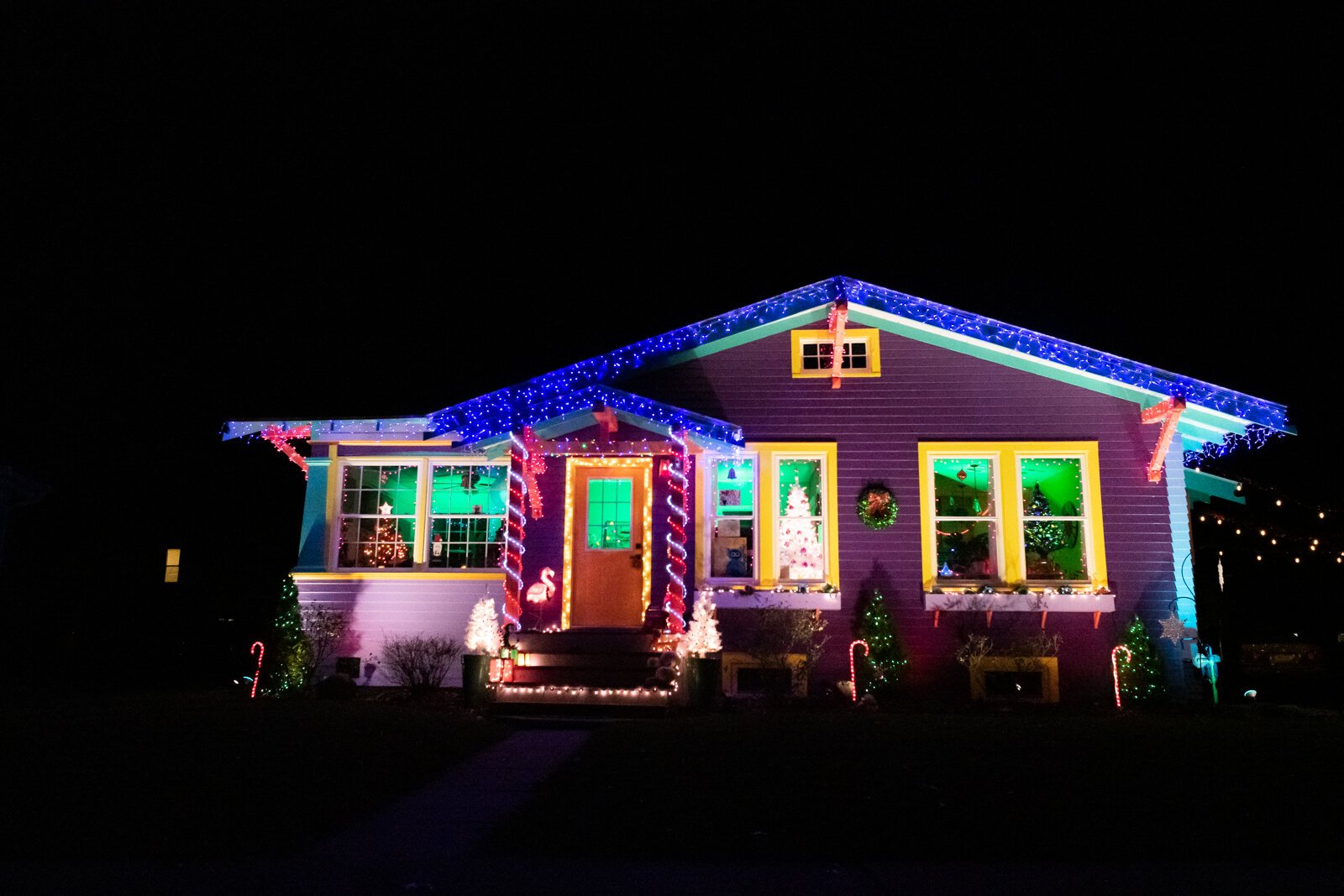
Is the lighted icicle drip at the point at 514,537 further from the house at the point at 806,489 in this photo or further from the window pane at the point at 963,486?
the window pane at the point at 963,486

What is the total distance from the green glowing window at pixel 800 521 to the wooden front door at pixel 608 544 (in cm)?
183

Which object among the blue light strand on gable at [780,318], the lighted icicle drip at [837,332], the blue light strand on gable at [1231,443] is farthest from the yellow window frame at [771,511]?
the blue light strand on gable at [1231,443]

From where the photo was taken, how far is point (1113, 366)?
1277 cm

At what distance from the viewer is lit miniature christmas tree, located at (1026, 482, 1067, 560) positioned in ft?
42.8

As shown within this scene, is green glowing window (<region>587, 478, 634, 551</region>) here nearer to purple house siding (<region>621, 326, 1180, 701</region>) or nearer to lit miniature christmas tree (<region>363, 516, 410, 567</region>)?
purple house siding (<region>621, 326, 1180, 701</region>)

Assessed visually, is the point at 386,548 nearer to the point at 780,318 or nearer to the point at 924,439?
the point at 780,318

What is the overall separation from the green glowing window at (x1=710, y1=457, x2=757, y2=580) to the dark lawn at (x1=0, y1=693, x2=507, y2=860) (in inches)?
161

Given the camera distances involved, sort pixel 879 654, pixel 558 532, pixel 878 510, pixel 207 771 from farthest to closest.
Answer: pixel 878 510
pixel 558 532
pixel 879 654
pixel 207 771

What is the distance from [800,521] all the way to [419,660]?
5.20 metres

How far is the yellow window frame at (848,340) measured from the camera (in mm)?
13516

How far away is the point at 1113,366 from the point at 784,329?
165 inches

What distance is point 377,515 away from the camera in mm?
13930

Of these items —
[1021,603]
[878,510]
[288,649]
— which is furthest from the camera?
[878,510]

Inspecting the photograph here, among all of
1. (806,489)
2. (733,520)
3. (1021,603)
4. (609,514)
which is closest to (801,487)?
(806,489)
